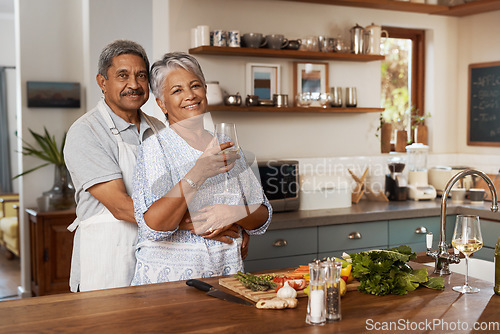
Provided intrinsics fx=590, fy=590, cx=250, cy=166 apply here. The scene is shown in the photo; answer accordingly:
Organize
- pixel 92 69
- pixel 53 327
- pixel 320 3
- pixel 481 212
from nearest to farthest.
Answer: pixel 53 327 → pixel 481 212 → pixel 320 3 → pixel 92 69

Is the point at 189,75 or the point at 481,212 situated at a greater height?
the point at 189,75

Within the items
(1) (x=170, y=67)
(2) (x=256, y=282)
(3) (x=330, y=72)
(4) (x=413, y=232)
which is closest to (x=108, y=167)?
(1) (x=170, y=67)

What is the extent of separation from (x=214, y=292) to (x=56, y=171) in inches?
130

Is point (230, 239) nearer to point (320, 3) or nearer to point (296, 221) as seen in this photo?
point (296, 221)

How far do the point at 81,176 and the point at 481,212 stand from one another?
2.82m

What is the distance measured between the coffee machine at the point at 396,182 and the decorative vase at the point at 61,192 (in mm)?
2452

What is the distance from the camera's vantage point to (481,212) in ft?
12.9

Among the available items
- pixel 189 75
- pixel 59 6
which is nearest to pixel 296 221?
pixel 189 75

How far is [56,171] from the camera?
4.72 metres

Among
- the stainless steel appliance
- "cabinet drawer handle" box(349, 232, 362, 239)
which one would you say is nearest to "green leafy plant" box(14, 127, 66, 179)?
the stainless steel appliance

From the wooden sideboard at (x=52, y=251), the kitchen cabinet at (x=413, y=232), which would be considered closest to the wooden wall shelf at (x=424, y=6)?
the kitchen cabinet at (x=413, y=232)

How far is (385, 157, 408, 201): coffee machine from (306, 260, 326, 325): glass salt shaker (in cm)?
298

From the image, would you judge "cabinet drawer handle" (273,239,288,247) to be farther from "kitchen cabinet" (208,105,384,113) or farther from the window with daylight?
the window with daylight

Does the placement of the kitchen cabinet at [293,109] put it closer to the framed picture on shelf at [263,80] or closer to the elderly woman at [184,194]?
the framed picture on shelf at [263,80]
